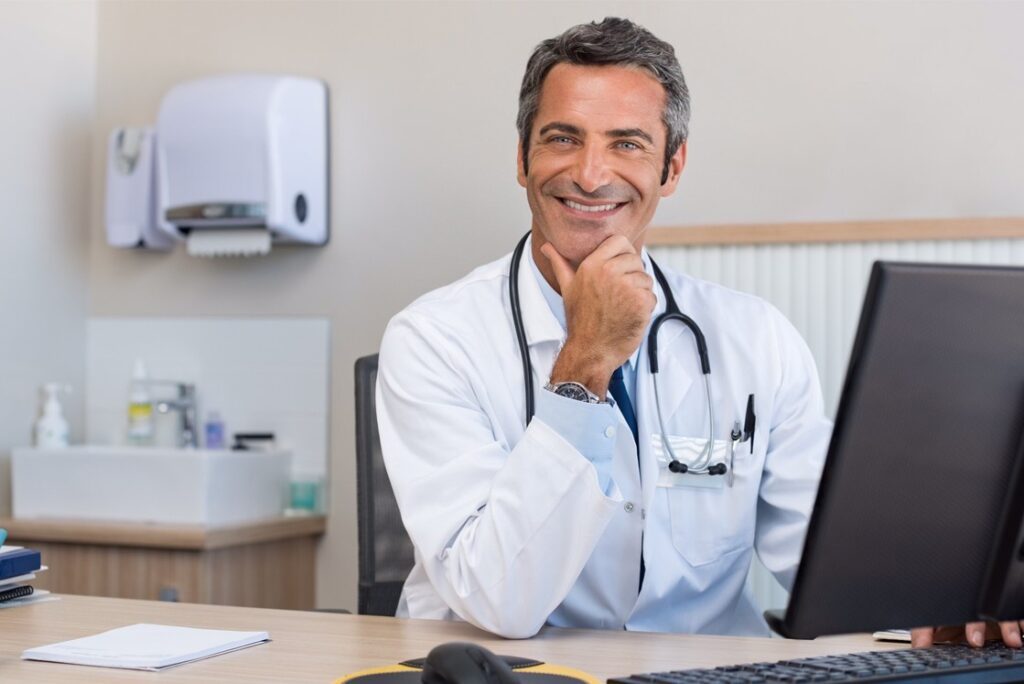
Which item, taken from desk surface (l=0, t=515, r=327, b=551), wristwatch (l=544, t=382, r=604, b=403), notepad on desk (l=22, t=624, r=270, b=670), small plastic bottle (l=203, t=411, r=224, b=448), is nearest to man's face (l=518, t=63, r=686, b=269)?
wristwatch (l=544, t=382, r=604, b=403)

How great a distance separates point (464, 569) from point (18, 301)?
2182mm

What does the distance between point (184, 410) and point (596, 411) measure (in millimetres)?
2069

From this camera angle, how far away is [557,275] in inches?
66.1

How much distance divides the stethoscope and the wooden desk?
136cm

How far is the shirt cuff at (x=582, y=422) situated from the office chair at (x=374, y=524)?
585 millimetres

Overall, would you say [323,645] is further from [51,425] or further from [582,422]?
[51,425]

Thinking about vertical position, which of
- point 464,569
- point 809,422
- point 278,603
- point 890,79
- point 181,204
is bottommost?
point 278,603

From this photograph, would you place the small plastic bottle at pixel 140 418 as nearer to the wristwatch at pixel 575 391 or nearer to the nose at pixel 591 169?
the nose at pixel 591 169

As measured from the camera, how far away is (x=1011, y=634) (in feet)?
3.66

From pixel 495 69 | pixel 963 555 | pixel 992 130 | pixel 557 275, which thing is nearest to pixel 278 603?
pixel 495 69

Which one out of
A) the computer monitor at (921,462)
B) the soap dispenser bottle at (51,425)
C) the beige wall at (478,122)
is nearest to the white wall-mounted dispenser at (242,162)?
the beige wall at (478,122)

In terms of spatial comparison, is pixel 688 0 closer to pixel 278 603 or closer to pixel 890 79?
pixel 890 79

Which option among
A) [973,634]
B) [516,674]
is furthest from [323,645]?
[973,634]

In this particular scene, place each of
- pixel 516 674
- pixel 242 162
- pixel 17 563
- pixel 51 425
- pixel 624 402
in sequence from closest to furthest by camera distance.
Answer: pixel 516 674, pixel 17 563, pixel 624 402, pixel 242 162, pixel 51 425
